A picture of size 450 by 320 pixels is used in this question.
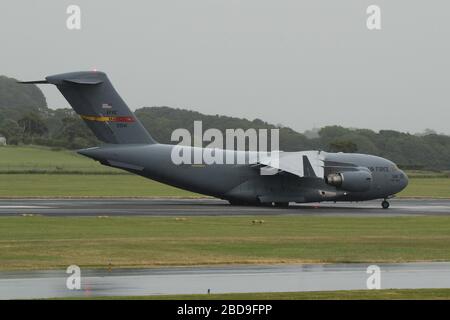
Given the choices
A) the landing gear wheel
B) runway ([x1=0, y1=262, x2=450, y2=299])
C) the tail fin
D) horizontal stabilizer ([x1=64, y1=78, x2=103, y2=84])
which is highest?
horizontal stabilizer ([x1=64, y1=78, x2=103, y2=84])

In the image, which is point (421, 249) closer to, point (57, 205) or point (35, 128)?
point (57, 205)

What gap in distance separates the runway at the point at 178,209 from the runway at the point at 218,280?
853 inches

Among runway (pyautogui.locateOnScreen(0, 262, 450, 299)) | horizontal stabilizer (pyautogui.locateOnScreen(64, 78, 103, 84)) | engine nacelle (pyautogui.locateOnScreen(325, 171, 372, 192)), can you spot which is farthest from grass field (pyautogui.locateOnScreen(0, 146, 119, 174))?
runway (pyautogui.locateOnScreen(0, 262, 450, 299))

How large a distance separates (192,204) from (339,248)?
27.4 m

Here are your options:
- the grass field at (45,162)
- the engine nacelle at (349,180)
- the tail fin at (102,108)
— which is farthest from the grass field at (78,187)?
the engine nacelle at (349,180)

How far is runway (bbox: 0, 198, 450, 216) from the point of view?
167ft

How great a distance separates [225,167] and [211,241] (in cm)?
2299

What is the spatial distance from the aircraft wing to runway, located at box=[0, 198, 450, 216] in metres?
2.20

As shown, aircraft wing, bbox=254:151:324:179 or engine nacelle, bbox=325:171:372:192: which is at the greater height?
aircraft wing, bbox=254:151:324:179

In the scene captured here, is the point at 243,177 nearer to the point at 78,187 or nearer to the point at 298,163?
the point at 298,163

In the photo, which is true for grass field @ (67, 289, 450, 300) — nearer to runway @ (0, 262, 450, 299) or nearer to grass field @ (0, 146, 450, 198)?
runway @ (0, 262, 450, 299)

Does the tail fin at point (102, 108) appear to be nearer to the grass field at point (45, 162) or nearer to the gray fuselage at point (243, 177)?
the gray fuselage at point (243, 177)

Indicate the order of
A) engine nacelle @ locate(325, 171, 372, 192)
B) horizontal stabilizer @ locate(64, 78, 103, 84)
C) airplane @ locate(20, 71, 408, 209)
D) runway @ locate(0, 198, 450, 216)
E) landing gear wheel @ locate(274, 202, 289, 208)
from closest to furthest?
1. runway @ locate(0, 198, 450, 216)
2. horizontal stabilizer @ locate(64, 78, 103, 84)
3. airplane @ locate(20, 71, 408, 209)
4. engine nacelle @ locate(325, 171, 372, 192)
5. landing gear wheel @ locate(274, 202, 289, 208)

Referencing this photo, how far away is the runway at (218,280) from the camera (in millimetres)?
23594
